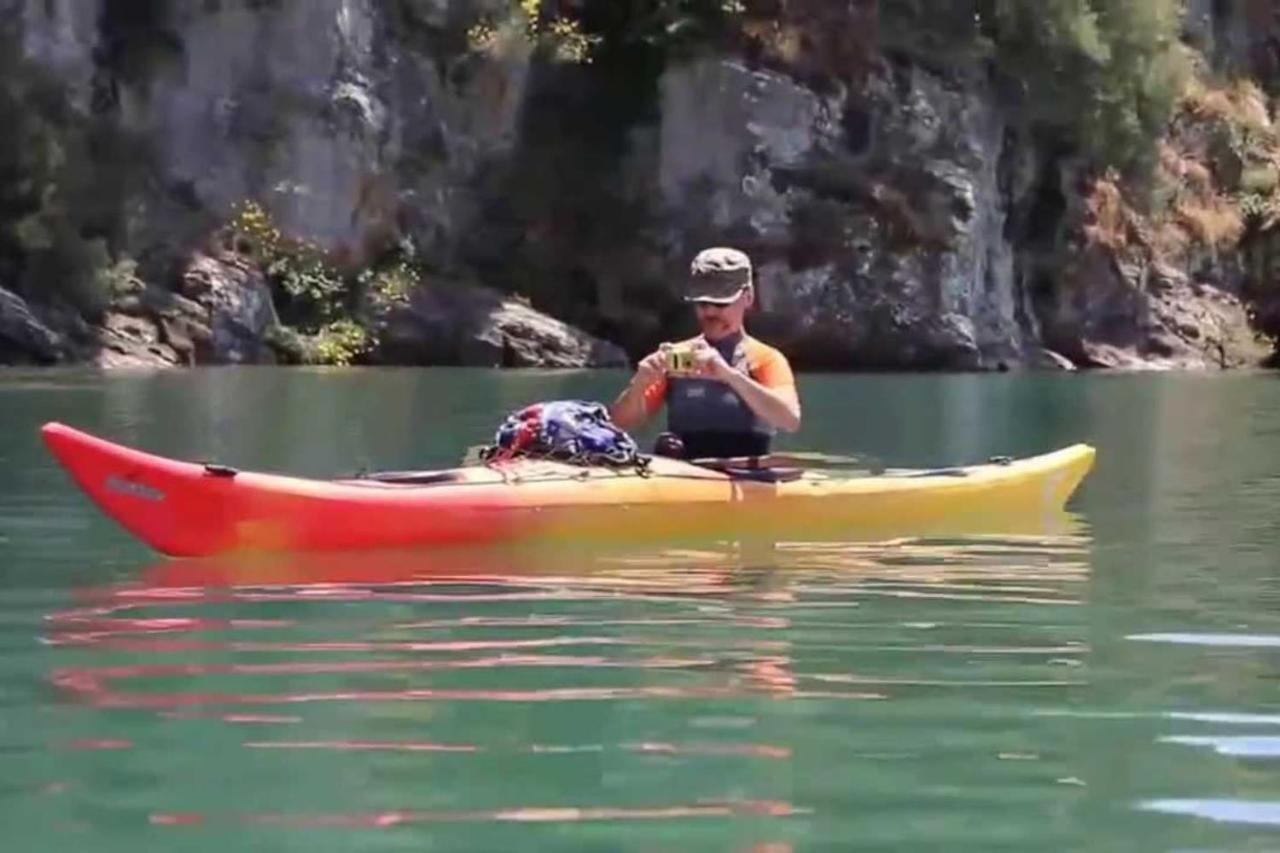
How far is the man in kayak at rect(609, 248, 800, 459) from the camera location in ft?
30.5

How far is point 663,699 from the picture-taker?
18.9 ft

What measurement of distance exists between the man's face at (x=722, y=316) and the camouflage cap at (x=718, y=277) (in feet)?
0.14

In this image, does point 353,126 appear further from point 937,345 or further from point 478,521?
point 478,521

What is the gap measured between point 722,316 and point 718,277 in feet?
0.74

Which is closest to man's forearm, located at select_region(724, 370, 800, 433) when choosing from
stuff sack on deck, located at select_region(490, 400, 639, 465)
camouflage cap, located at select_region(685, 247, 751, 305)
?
camouflage cap, located at select_region(685, 247, 751, 305)

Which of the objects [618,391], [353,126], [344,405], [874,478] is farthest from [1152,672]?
[353,126]

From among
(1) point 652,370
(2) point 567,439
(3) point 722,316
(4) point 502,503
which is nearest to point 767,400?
(3) point 722,316

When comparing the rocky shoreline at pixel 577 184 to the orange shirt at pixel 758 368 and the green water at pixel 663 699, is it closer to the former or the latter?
the orange shirt at pixel 758 368

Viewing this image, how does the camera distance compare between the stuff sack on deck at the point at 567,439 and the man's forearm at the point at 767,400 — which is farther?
the stuff sack on deck at the point at 567,439

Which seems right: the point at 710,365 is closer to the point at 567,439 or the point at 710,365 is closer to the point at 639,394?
the point at 639,394

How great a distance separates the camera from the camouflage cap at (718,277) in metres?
9.27

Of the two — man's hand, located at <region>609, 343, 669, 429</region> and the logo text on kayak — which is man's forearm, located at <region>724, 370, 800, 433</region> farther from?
the logo text on kayak

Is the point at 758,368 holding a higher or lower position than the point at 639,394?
higher

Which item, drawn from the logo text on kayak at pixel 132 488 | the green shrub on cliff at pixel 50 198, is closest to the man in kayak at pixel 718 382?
the logo text on kayak at pixel 132 488
